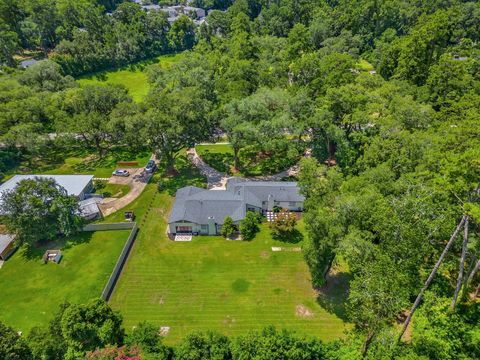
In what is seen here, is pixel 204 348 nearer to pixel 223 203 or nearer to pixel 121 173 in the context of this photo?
pixel 223 203

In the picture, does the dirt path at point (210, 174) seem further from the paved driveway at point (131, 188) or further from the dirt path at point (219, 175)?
the paved driveway at point (131, 188)

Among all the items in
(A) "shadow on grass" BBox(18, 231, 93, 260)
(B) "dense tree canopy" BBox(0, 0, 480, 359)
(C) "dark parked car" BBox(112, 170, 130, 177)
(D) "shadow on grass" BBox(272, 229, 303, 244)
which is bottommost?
(D) "shadow on grass" BBox(272, 229, 303, 244)

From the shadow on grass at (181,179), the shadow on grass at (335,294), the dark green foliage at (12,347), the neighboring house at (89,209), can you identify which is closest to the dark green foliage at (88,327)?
the dark green foliage at (12,347)

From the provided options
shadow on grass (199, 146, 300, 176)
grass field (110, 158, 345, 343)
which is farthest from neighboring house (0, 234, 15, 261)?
shadow on grass (199, 146, 300, 176)

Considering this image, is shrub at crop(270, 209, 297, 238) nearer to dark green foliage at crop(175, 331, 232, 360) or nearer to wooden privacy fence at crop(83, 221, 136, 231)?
dark green foliage at crop(175, 331, 232, 360)

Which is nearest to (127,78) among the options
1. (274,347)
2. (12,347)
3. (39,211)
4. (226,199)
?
(39,211)

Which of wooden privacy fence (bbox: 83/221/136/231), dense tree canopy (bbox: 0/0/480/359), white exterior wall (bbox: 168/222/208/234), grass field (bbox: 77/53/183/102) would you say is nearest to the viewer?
dense tree canopy (bbox: 0/0/480/359)

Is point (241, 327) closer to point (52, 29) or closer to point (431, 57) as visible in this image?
point (431, 57)
